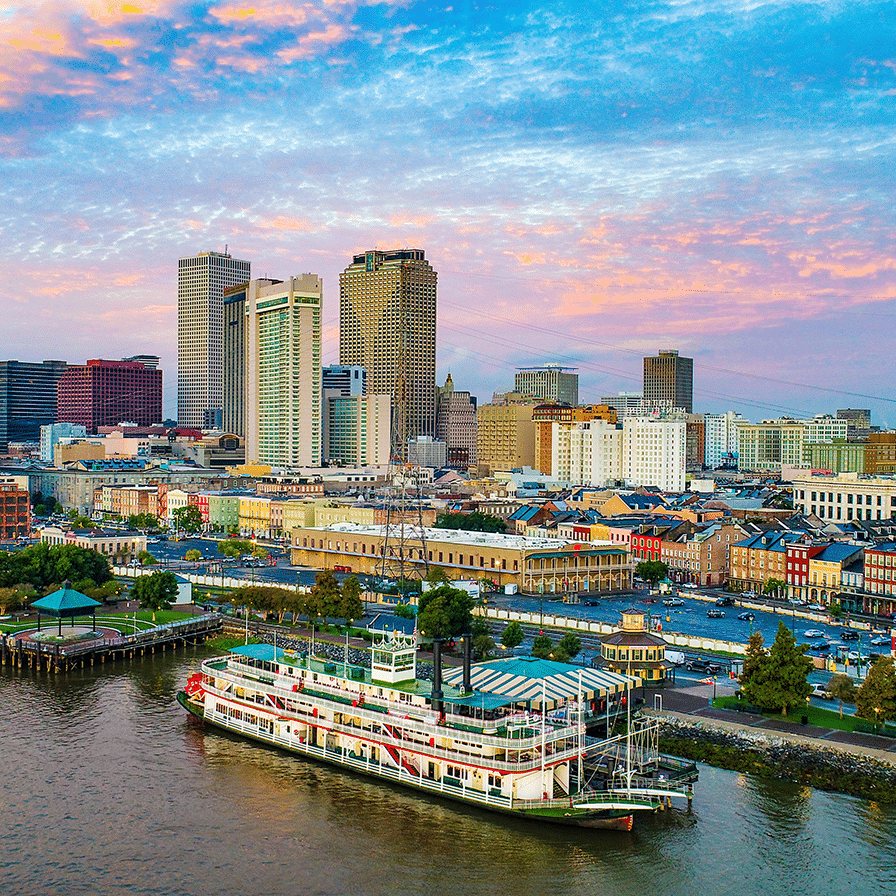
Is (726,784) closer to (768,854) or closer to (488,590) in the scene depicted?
(768,854)

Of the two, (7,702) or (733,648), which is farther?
(733,648)

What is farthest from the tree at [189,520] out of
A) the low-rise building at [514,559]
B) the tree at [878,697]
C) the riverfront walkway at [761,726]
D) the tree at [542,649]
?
the tree at [878,697]

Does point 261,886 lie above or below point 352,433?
below

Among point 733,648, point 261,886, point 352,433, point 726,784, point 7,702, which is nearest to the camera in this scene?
point 261,886

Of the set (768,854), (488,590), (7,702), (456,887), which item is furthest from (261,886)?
(488,590)

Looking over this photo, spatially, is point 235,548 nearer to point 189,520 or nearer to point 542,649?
point 189,520

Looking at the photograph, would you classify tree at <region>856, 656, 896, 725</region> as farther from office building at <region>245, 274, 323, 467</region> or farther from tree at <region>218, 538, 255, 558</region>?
office building at <region>245, 274, 323, 467</region>

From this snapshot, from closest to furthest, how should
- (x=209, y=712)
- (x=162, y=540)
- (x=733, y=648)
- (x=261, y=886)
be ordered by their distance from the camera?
(x=261, y=886) < (x=209, y=712) < (x=733, y=648) < (x=162, y=540)
